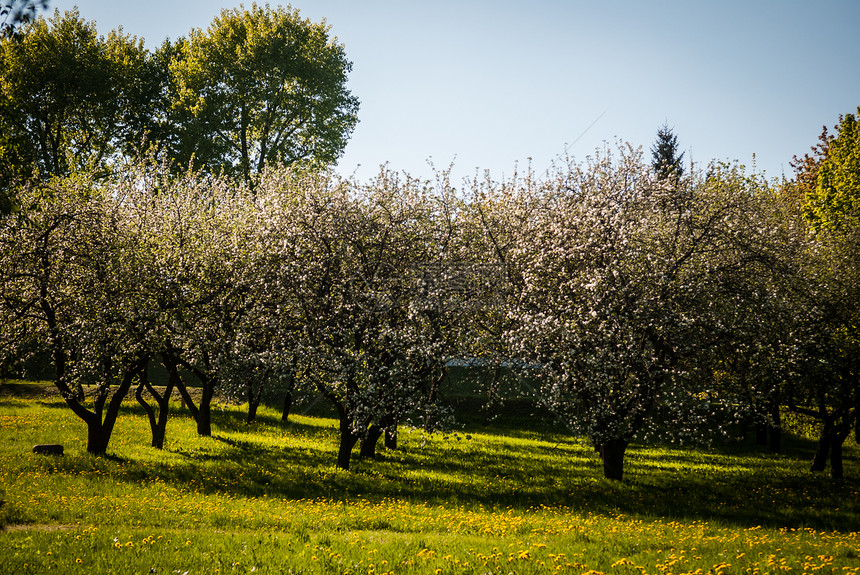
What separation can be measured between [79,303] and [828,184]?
113 feet

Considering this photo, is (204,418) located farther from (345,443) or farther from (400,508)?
(400,508)

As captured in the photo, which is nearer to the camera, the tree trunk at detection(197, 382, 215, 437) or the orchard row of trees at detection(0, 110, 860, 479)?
the orchard row of trees at detection(0, 110, 860, 479)

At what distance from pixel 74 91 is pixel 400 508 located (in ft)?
149

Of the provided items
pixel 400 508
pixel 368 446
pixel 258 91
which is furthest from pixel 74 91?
pixel 400 508

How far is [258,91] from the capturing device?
153ft

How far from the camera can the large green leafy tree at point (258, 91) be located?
4597 centimetres

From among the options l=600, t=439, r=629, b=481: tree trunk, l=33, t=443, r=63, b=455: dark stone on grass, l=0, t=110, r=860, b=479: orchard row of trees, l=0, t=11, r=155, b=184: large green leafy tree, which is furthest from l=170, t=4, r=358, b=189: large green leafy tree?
l=600, t=439, r=629, b=481: tree trunk

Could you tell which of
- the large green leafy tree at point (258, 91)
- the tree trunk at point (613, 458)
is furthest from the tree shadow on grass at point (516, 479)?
the large green leafy tree at point (258, 91)

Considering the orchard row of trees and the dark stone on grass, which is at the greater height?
the orchard row of trees

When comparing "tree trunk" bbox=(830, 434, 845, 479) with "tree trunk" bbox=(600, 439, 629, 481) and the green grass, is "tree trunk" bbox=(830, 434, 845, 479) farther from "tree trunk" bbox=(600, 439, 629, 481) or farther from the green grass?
"tree trunk" bbox=(600, 439, 629, 481)

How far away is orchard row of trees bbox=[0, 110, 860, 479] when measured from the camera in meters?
18.3

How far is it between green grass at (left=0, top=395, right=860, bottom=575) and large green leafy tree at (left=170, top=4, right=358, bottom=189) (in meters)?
26.9

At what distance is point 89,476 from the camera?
58.5ft

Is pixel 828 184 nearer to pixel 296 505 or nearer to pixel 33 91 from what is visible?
pixel 296 505
